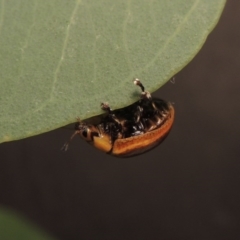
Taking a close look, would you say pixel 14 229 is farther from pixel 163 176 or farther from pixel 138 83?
pixel 163 176

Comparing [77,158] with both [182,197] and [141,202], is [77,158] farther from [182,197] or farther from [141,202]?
[182,197]

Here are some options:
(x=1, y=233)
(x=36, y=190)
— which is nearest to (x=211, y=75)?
(x=36, y=190)

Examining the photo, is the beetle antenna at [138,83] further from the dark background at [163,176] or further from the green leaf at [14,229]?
the dark background at [163,176]

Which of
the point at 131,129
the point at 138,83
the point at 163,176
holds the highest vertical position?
the point at 163,176

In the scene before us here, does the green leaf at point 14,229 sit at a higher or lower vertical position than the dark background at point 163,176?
lower

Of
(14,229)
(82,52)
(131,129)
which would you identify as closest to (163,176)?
(131,129)

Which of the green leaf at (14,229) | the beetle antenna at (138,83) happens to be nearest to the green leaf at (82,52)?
the beetle antenna at (138,83)

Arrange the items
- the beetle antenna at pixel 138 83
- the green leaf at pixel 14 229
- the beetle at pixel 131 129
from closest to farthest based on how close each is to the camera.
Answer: the beetle antenna at pixel 138 83
the green leaf at pixel 14 229
the beetle at pixel 131 129
